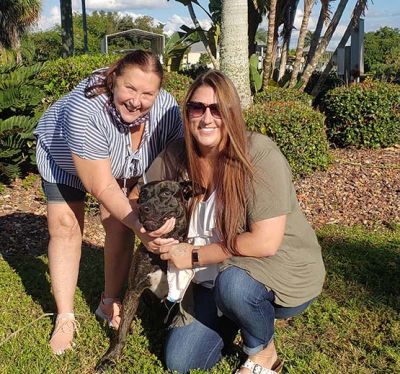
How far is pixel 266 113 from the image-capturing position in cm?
733

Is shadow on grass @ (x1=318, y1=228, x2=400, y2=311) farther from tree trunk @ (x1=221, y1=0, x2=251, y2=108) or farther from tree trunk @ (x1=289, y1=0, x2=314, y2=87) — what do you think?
tree trunk @ (x1=289, y1=0, x2=314, y2=87)

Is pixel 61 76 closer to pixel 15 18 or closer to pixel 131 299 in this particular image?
pixel 131 299

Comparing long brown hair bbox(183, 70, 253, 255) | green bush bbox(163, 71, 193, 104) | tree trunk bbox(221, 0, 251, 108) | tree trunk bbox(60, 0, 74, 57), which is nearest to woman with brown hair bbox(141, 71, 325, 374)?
long brown hair bbox(183, 70, 253, 255)

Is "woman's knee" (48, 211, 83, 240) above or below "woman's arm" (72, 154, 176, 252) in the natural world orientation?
→ below

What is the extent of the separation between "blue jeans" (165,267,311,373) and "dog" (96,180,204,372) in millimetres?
287

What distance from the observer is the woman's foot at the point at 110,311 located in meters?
4.00

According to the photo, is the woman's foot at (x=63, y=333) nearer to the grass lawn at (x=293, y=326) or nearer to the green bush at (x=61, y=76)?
the grass lawn at (x=293, y=326)

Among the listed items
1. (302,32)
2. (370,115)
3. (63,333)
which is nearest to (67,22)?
(302,32)

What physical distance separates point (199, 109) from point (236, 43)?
511 cm

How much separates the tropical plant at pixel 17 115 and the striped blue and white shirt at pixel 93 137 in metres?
3.45

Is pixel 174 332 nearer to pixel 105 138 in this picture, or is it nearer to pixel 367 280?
pixel 105 138

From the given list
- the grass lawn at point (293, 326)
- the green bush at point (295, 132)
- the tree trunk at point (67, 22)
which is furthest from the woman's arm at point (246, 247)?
the tree trunk at point (67, 22)

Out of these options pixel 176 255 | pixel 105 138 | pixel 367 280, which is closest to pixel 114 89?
pixel 105 138

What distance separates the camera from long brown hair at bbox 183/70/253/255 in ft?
10.1
